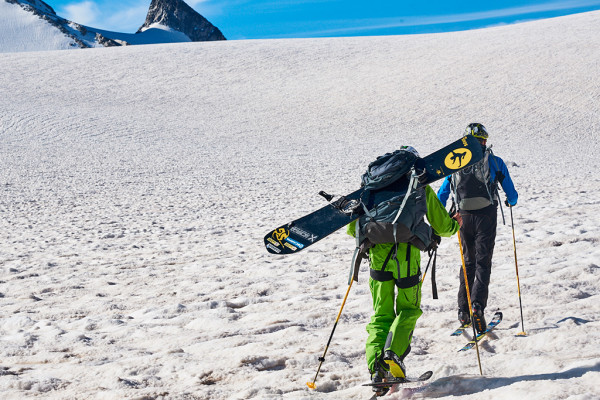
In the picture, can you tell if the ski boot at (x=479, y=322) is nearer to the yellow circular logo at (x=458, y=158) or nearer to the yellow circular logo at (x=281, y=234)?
the yellow circular logo at (x=458, y=158)

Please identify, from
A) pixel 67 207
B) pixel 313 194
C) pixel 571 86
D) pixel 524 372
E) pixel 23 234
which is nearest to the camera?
pixel 524 372

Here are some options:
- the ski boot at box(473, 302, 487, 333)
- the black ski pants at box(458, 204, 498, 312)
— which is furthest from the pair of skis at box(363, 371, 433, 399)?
the black ski pants at box(458, 204, 498, 312)

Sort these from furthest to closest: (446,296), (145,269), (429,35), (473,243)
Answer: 1. (429,35)
2. (145,269)
3. (446,296)
4. (473,243)

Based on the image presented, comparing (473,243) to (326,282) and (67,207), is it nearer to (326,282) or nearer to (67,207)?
(326,282)

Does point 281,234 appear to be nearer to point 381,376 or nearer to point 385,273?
point 385,273

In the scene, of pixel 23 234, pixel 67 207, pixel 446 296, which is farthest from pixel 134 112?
pixel 446 296

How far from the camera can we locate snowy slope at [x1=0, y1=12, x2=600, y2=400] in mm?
4215

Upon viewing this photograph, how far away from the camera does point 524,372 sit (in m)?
3.75

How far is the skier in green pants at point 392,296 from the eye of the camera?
3732 mm

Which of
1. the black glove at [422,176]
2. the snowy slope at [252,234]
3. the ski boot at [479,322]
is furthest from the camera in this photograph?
the ski boot at [479,322]

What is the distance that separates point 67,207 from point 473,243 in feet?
36.7

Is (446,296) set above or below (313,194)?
below

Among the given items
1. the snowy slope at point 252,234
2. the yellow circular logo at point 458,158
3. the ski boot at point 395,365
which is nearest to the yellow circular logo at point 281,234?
the snowy slope at point 252,234

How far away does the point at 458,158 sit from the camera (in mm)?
4492
